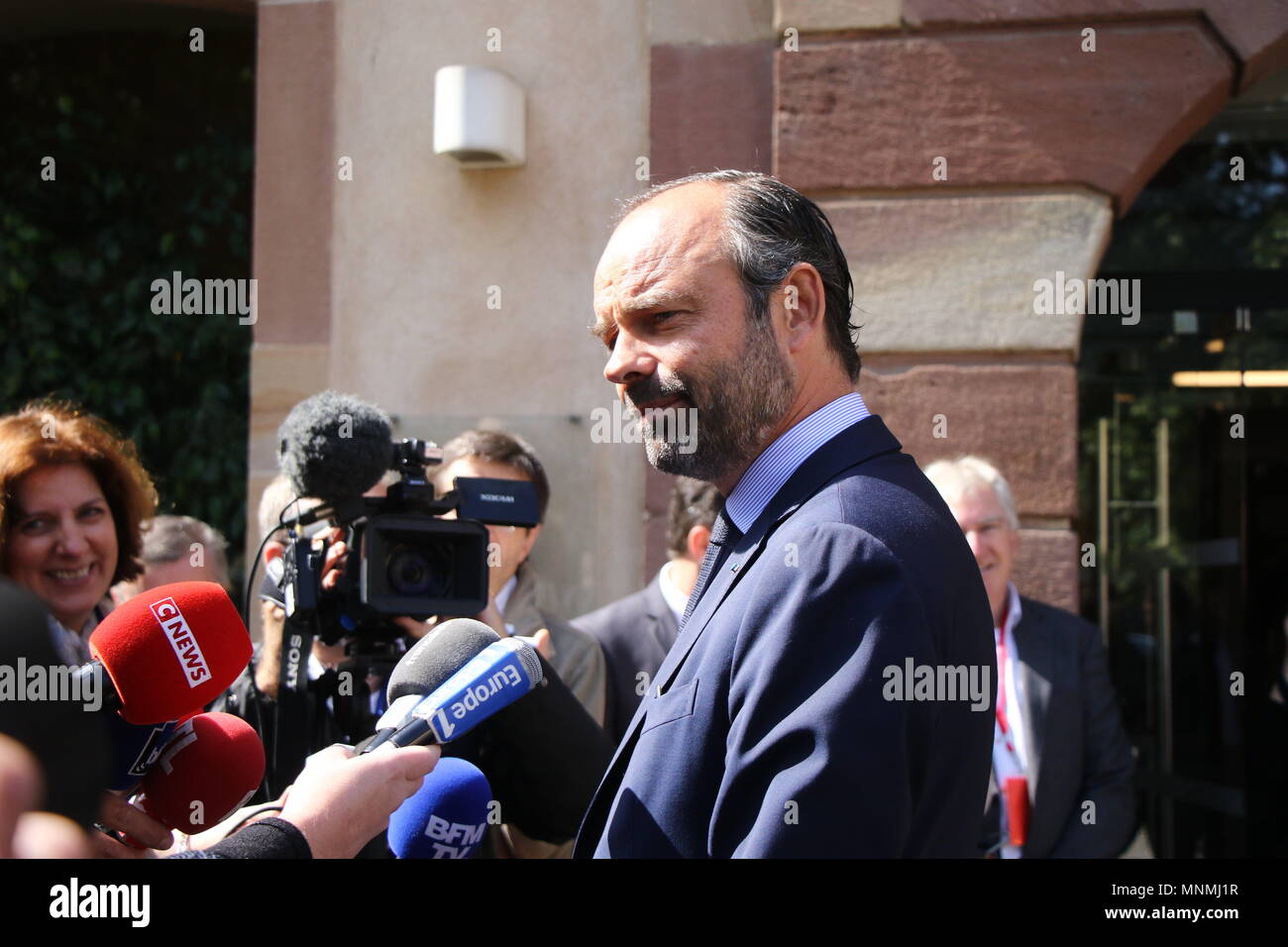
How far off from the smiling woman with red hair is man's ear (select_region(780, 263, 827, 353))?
1544mm

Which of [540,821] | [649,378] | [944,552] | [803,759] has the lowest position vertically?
[540,821]

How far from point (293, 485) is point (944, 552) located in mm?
1328

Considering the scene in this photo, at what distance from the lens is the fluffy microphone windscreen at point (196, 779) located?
1832 mm

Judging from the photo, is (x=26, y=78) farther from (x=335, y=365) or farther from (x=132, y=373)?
(x=335, y=365)

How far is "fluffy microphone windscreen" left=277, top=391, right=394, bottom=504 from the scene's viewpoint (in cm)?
236

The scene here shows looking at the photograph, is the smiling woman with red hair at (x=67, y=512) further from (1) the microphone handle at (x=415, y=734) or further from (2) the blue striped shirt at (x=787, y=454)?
(2) the blue striped shirt at (x=787, y=454)

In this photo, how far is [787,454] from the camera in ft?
5.75

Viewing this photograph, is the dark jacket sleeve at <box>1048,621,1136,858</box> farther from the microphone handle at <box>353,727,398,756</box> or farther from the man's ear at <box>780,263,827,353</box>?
the microphone handle at <box>353,727,398,756</box>

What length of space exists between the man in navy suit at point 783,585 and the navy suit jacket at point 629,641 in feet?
5.05

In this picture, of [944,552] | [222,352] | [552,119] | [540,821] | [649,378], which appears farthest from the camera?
[222,352]

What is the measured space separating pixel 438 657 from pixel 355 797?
25cm

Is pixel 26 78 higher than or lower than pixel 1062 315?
higher

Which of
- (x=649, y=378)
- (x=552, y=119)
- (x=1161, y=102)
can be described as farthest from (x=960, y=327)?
(x=649, y=378)

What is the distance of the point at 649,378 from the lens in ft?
5.90
